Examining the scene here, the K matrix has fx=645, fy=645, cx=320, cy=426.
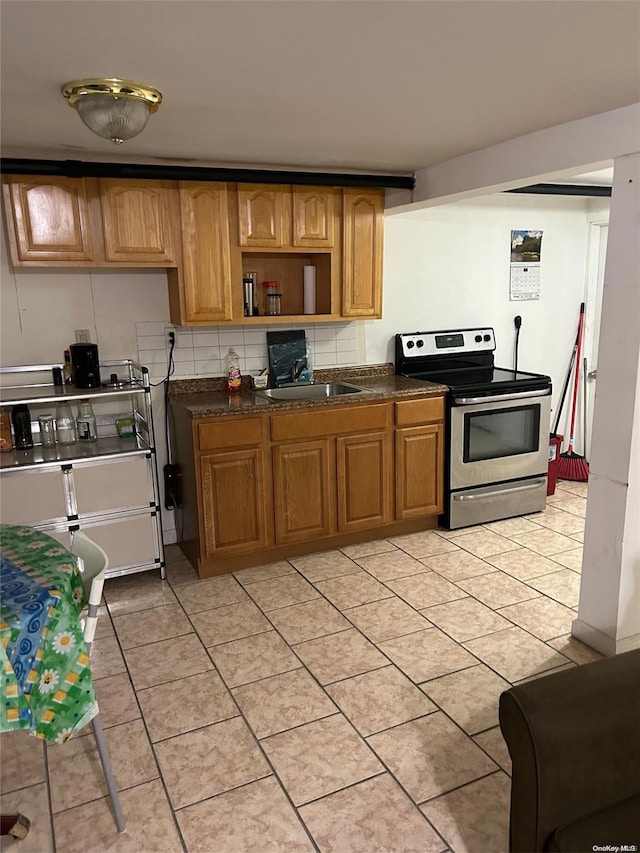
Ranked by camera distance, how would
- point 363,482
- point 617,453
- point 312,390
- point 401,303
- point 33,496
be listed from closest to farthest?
point 617,453, point 33,496, point 363,482, point 312,390, point 401,303

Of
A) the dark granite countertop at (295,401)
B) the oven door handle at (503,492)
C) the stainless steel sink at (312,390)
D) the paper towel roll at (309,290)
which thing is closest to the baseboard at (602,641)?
the oven door handle at (503,492)

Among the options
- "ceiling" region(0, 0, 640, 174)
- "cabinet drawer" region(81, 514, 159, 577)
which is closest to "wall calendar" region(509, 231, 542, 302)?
"ceiling" region(0, 0, 640, 174)

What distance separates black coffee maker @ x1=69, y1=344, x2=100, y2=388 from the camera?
3328 millimetres

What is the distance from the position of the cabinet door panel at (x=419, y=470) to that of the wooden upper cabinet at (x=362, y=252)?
0.81 meters

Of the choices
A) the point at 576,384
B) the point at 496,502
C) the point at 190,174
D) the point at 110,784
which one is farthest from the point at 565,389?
the point at 110,784

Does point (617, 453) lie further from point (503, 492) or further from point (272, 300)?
point (272, 300)

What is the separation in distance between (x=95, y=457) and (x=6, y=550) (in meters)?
1.27

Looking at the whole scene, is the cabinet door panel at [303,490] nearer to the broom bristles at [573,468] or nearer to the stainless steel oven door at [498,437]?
the stainless steel oven door at [498,437]

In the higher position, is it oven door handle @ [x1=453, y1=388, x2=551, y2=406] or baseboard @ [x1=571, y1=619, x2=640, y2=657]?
Answer: oven door handle @ [x1=453, y1=388, x2=551, y2=406]

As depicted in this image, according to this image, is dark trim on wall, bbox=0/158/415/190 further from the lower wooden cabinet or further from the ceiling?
the lower wooden cabinet

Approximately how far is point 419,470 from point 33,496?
218cm

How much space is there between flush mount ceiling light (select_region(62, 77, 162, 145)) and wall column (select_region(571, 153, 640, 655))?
1765 mm

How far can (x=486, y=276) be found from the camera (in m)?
4.70

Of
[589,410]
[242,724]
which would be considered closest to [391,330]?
[589,410]
